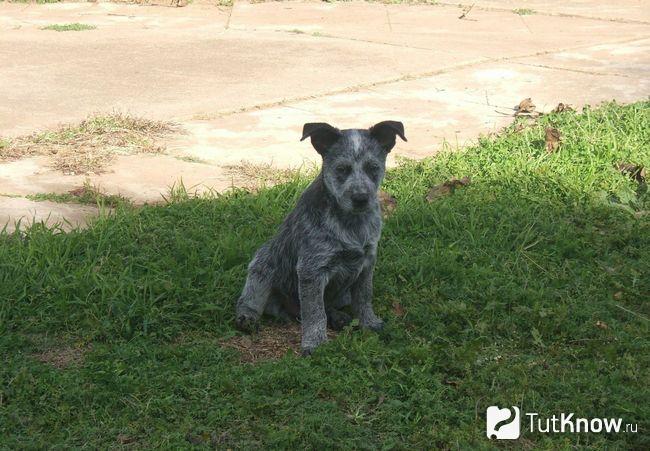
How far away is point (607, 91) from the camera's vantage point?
10.0 m

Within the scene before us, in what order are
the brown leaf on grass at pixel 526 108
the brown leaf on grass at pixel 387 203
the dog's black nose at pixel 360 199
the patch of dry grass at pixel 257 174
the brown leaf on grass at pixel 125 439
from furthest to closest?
the brown leaf on grass at pixel 526 108 → the patch of dry grass at pixel 257 174 → the brown leaf on grass at pixel 387 203 → the dog's black nose at pixel 360 199 → the brown leaf on grass at pixel 125 439

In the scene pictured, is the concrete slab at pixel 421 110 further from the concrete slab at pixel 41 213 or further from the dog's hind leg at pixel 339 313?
the dog's hind leg at pixel 339 313

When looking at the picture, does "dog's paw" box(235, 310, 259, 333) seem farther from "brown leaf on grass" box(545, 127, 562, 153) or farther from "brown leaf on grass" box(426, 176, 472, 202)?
"brown leaf on grass" box(545, 127, 562, 153)

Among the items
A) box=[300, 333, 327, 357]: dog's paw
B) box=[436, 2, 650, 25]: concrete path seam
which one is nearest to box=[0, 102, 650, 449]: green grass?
box=[300, 333, 327, 357]: dog's paw

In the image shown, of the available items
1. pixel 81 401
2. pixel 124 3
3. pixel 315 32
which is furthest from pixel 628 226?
pixel 124 3

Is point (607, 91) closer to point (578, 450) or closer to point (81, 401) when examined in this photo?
point (578, 450)

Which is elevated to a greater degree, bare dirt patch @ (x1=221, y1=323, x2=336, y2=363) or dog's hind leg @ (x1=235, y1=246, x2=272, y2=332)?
dog's hind leg @ (x1=235, y1=246, x2=272, y2=332)

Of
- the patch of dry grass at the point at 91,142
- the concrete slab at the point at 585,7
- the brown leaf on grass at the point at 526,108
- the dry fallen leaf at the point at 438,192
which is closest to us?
the dry fallen leaf at the point at 438,192

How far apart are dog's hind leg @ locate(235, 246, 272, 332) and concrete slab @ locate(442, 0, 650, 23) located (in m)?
11.1

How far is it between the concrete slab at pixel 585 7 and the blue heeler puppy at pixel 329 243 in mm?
10904

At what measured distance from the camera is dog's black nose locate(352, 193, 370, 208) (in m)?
4.80

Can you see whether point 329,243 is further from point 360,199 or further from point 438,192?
point 438,192

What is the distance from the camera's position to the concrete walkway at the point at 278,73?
7.92 meters

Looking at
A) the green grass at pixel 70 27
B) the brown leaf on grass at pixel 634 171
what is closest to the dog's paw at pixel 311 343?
the brown leaf on grass at pixel 634 171
